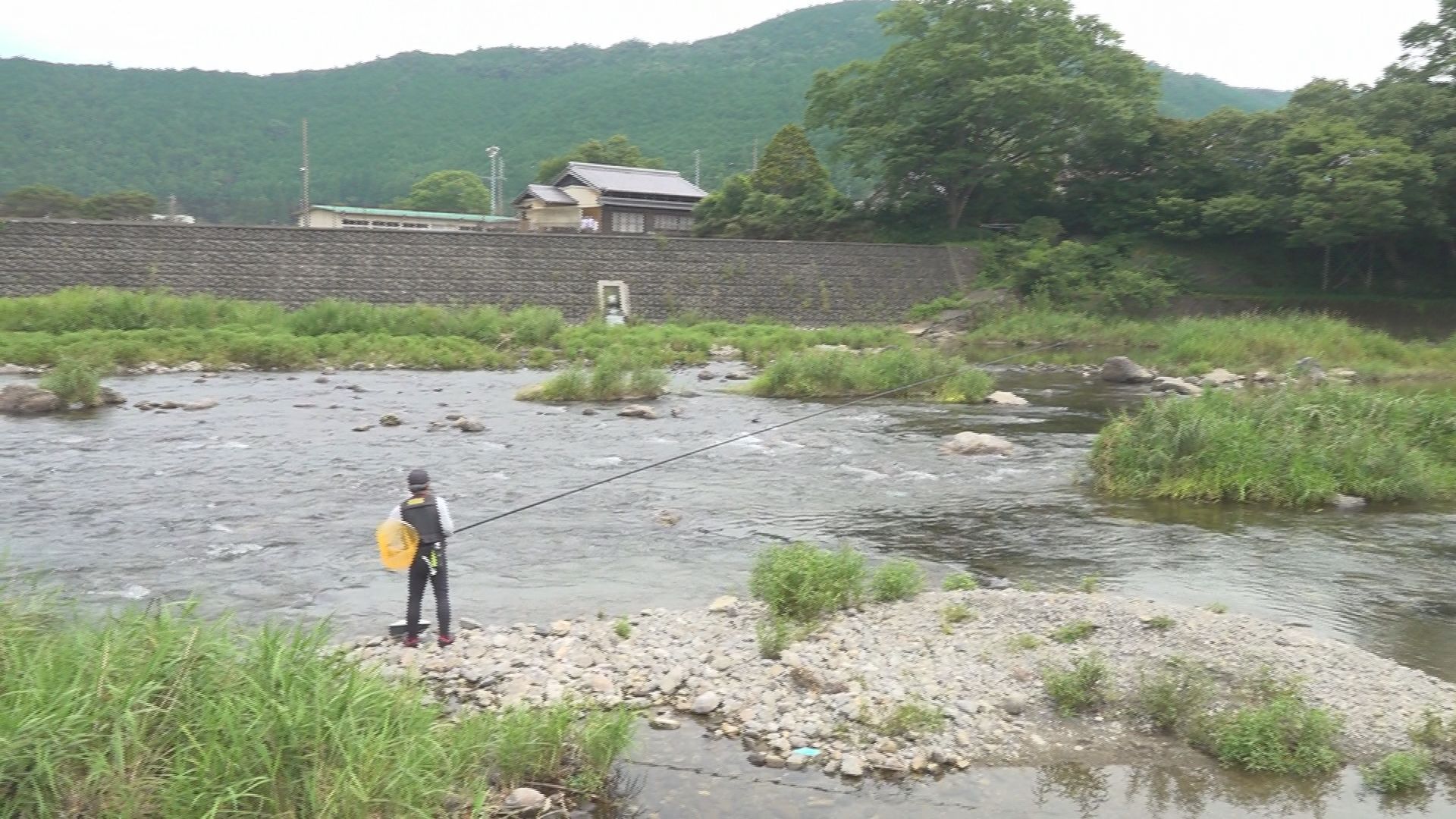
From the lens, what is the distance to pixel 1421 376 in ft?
75.2

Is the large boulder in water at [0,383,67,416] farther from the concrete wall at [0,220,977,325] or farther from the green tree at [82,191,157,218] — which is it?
the green tree at [82,191,157,218]

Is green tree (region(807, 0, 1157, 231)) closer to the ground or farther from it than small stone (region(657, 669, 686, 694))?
farther from it

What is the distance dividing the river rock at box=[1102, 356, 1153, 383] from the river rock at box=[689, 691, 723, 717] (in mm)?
18377

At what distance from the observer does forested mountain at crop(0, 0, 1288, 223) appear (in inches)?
2876

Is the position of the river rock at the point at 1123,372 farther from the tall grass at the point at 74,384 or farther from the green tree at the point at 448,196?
the green tree at the point at 448,196

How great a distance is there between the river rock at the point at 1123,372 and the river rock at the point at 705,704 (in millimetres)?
18377

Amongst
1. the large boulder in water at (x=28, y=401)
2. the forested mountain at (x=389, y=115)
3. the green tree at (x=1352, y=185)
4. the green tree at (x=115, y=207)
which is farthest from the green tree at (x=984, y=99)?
the forested mountain at (x=389, y=115)

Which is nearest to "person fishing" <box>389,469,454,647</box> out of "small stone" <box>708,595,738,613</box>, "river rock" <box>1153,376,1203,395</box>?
"small stone" <box>708,595,738,613</box>

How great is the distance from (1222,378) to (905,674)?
18.0 metres

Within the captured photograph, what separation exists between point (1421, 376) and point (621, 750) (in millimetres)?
23798

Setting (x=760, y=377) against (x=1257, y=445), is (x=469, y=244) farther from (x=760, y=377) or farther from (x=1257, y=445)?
(x=1257, y=445)

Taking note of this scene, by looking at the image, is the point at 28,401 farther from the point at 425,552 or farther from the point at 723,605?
the point at 723,605

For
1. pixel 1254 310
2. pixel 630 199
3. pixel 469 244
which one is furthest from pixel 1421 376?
pixel 630 199

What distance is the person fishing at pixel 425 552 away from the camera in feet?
20.6
